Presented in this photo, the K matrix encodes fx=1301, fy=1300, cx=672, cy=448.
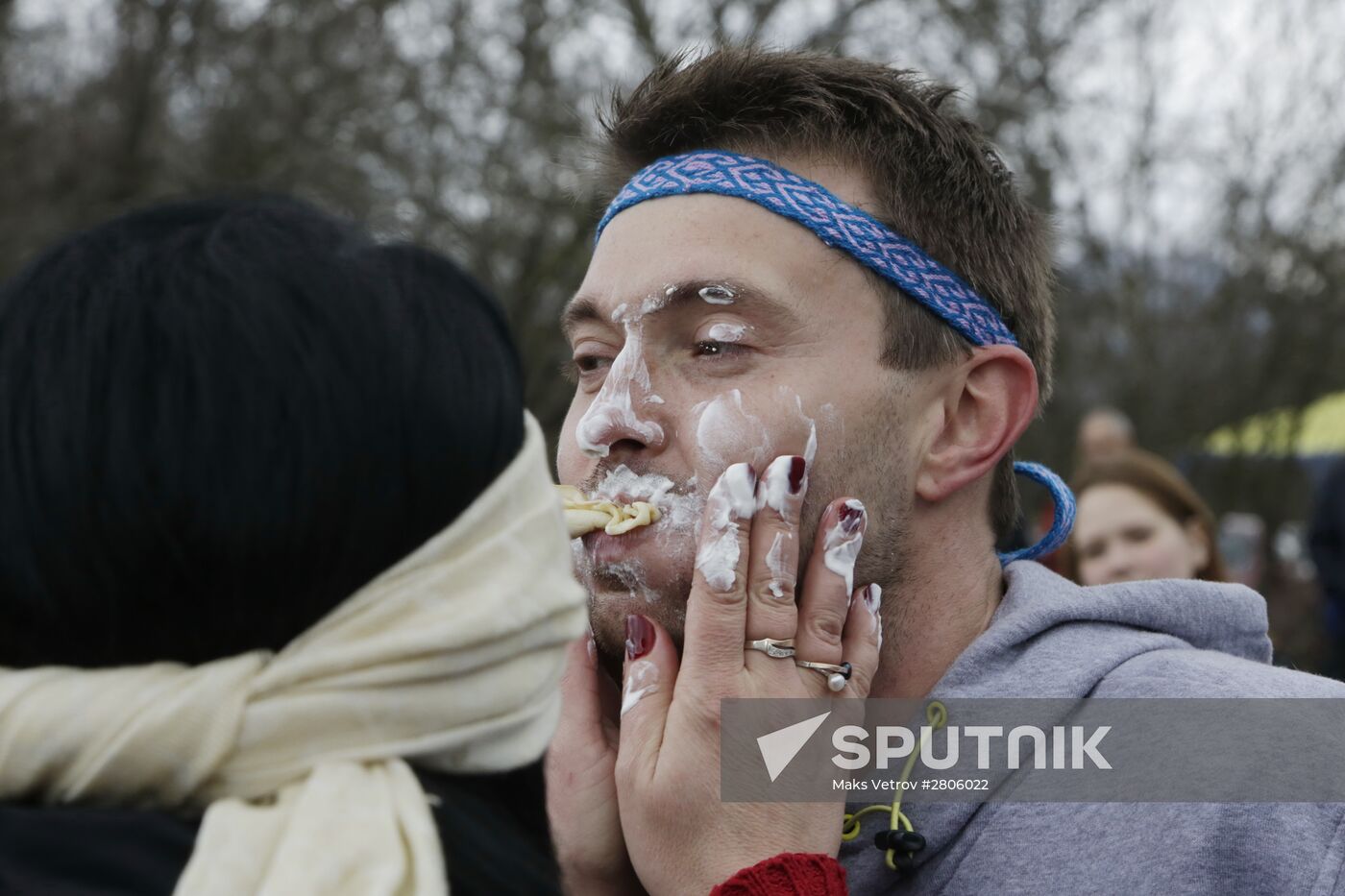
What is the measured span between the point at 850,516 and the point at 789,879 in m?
0.72

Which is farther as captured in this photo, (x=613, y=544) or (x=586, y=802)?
(x=613, y=544)

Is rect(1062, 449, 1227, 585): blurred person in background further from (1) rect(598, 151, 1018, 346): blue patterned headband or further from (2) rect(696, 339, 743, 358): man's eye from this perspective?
(2) rect(696, 339, 743, 358): man's eye

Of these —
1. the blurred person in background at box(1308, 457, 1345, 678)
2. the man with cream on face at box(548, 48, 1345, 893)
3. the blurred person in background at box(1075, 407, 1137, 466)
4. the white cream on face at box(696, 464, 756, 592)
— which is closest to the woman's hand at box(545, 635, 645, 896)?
the man with cream on face at box(548, 48, 1345, 893)

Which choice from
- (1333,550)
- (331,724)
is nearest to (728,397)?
(331,724)

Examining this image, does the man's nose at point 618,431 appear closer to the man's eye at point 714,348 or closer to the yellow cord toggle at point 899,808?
the man's eye at point 714,348

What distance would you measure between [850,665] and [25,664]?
4.75 ft

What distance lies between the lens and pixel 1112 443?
7.59 metres

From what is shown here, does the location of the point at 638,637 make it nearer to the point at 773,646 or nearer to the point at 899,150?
the point at 773,646

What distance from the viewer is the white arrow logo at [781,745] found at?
214 cm

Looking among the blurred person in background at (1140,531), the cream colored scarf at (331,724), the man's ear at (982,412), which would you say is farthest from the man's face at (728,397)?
the blurred person in background at (1140,531)

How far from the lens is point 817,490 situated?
2.48 metres

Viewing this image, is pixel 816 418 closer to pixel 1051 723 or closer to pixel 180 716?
pixel 1051 723

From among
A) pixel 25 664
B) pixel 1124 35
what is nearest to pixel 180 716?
pixel 25 664

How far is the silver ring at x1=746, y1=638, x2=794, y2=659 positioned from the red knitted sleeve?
0.36 metres
